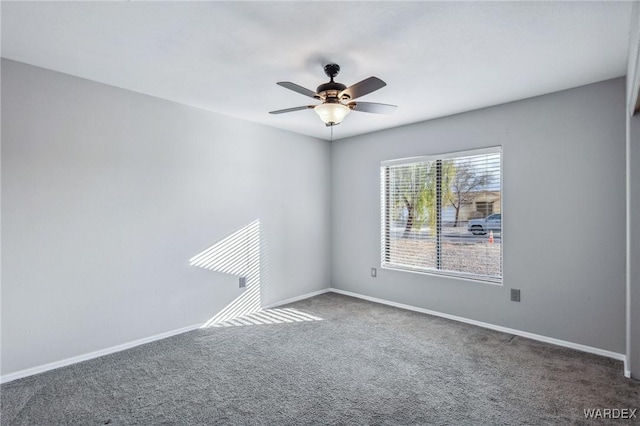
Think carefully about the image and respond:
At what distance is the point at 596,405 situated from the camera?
6.95 ft

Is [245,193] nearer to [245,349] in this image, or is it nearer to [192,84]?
[192,84]

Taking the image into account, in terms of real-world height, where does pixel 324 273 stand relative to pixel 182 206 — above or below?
below

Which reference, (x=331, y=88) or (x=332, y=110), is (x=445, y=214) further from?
(x=331, y=88)

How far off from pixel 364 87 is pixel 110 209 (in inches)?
98.0

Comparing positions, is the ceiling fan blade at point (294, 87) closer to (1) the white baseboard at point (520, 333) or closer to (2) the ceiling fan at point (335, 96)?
(2) the ceiling fan at point (335, 96)

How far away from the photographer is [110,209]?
2.95 metres

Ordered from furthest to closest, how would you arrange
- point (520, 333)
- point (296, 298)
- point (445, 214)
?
point (296, 298) < point (445, 214) < point (520, 333)

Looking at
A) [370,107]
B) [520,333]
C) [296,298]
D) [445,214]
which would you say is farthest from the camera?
[296,298]

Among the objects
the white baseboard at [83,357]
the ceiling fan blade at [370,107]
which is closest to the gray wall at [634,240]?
the ceiling fan blade at [370,107]

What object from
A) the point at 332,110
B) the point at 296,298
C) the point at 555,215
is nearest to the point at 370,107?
the point at 332,110

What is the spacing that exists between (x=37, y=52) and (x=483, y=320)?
4698 millimetres

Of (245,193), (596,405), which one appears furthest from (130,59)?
(596,405)

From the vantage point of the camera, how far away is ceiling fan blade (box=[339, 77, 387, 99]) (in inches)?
83.0

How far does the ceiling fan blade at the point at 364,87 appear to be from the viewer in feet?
6.91
